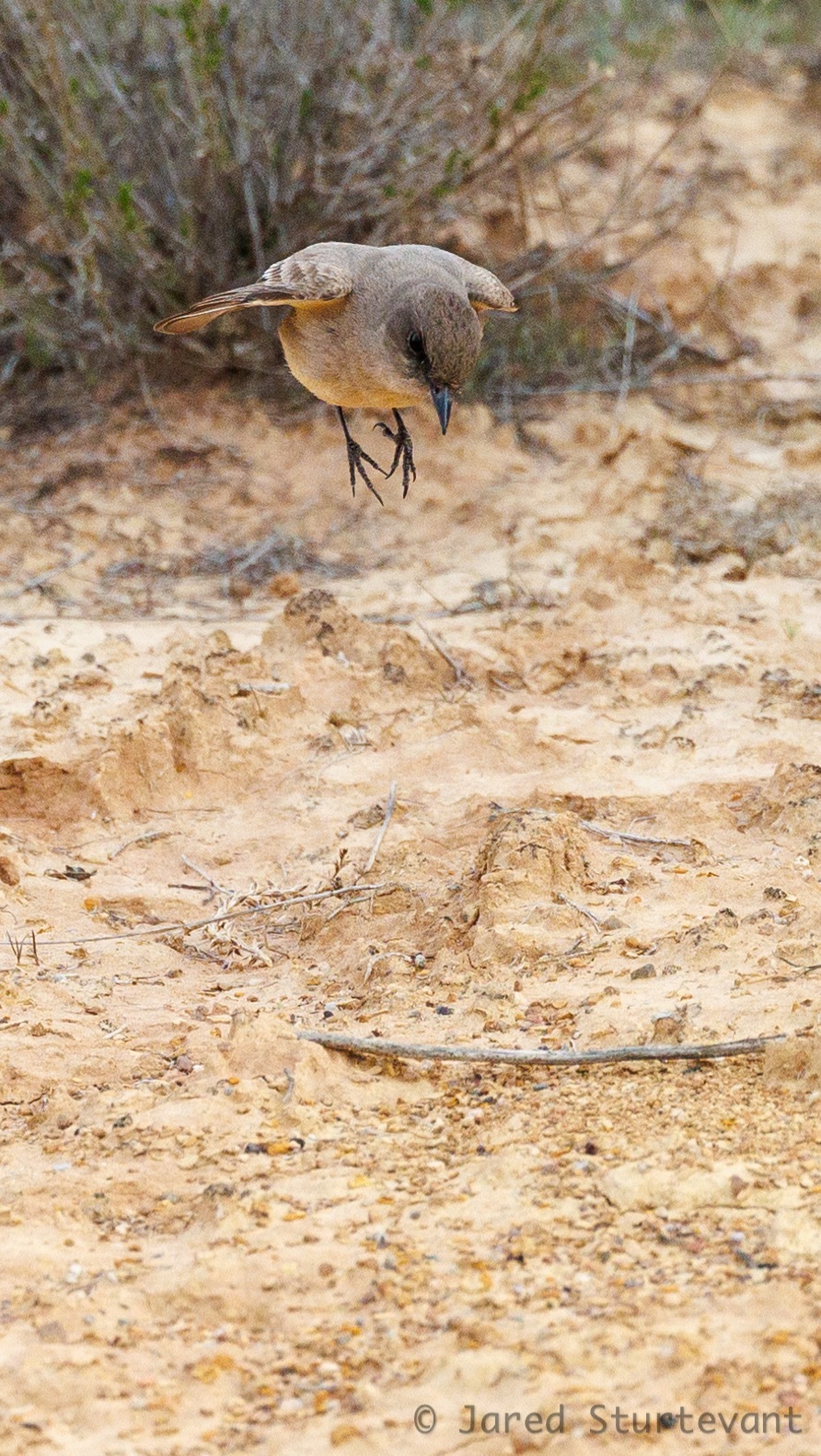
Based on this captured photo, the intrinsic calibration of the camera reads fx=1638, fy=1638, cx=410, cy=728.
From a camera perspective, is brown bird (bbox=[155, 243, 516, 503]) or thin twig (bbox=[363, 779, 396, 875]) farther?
brown bird (bbox=[155, 243, 516, 503])

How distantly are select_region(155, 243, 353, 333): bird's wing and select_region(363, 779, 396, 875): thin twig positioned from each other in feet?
4.99

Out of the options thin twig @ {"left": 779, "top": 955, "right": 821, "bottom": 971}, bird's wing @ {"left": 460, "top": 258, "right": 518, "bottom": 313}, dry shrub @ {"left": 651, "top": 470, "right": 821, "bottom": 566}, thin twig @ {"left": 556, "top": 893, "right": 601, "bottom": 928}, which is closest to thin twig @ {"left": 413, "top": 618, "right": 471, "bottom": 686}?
bird's wing @ {"left": 460, "top": 258, "right": 518, "bottom": 313}

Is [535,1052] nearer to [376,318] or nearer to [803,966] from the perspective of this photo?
[803,966]

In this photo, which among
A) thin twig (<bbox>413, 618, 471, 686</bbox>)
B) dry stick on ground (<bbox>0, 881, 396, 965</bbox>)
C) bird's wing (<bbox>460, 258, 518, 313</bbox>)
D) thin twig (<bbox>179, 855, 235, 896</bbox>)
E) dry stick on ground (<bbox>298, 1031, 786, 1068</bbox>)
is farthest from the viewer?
thin twig (<bbox>413, 618, 471, 686</bbox>)

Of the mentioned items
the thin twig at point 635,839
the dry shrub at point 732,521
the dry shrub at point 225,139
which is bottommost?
the dry shrub at point 732,521

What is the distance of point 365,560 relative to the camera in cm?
779

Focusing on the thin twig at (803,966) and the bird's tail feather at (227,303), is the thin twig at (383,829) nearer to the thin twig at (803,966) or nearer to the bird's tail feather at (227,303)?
the thin twig at (803,966)

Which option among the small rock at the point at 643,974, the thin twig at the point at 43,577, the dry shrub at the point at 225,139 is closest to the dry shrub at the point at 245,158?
the dry shrub at the point at 225,139

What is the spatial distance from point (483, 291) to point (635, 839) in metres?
2.00

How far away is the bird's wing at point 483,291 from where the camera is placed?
215 inches

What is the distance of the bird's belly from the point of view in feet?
16.4

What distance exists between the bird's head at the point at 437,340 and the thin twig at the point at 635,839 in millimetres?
1232

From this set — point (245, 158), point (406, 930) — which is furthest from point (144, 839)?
point (245, 158)

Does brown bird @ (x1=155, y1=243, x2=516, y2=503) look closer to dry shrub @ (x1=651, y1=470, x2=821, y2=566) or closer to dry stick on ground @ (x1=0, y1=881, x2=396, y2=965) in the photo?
dry stick on ground @ (x1=0, y1=881, x2=396, y2=965)
